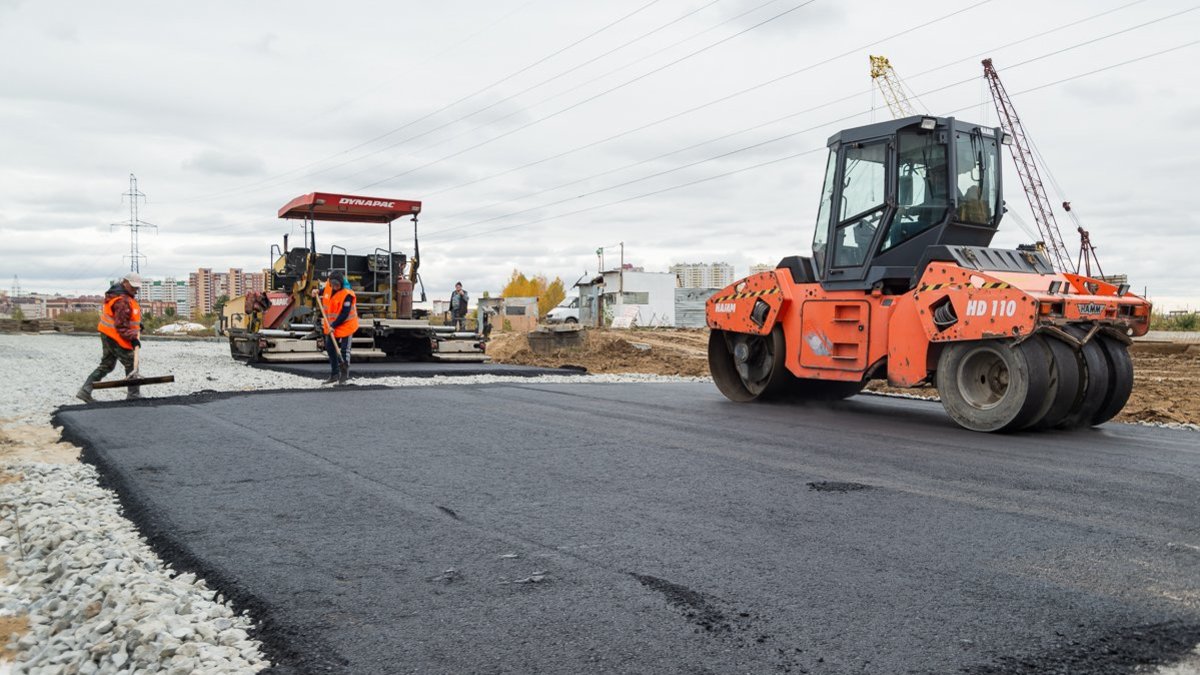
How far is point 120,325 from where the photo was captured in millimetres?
10430

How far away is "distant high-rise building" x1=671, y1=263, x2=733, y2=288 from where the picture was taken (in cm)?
12131

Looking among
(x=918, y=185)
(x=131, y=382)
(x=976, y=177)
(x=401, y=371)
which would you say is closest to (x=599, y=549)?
(x=918, y=185)

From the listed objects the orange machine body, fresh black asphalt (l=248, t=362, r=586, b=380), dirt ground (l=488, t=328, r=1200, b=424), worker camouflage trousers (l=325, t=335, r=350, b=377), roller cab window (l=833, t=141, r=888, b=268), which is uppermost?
roller cab window (l=833, t=141, r=888, b=268)

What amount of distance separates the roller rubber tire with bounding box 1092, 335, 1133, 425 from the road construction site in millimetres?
712

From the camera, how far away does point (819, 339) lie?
9.58 metres

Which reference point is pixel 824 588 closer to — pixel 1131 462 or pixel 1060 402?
pixel 1131 462

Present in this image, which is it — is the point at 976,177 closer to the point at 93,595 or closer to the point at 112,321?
the point at 93,595

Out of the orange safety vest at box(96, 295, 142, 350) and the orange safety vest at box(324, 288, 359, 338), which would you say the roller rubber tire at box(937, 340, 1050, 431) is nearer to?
the orange safety vest at box(324, 288, 359, 338)

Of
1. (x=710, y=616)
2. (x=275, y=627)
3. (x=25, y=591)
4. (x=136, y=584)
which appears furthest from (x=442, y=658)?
(x=25, y=591)

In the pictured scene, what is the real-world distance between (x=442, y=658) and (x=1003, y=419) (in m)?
6.33

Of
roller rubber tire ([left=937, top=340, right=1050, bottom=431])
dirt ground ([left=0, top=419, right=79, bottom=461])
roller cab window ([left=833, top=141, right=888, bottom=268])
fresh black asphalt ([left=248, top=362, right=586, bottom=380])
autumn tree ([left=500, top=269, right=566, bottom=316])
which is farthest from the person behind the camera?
autumn tree ([left=500, top=269, right=566, bottom=316])

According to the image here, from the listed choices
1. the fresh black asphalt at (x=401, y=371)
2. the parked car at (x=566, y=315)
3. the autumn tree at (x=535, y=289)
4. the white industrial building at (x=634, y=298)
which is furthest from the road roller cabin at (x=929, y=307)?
the autumn tree at (x=535, y=289)

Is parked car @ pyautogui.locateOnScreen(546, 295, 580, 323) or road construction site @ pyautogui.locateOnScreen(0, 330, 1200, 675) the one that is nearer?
road construction site @ pyautogui.locateOnScreen(0, 330, 1200, 675)

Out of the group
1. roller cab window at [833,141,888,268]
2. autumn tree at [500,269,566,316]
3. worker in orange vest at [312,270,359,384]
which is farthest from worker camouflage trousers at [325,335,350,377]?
autumn tree at [500,269,566,316]
